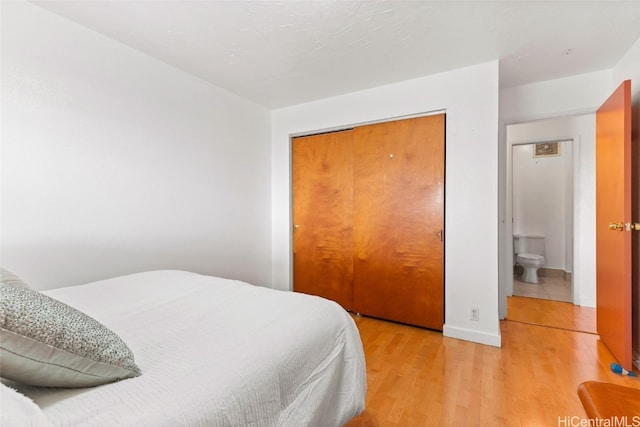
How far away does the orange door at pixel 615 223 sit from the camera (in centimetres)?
193

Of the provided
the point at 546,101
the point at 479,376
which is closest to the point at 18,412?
the point at 479,376

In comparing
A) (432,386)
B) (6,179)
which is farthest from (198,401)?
(6,179)

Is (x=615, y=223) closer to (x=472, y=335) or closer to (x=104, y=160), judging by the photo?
(x=472, y=335)

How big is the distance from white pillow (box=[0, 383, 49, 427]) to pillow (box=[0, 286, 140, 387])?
6 centimetres

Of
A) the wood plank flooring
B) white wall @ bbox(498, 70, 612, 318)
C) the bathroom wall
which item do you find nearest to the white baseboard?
white wall @ bbox(498, 70, 612, 318)

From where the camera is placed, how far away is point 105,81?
206 cm

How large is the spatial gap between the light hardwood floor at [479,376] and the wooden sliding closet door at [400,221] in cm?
33

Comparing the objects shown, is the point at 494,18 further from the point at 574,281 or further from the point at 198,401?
the point at 574,281

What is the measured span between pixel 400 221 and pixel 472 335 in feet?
3.89

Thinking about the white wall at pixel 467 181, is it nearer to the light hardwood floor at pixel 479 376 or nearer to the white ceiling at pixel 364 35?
the white ceiling at pixel 364 35

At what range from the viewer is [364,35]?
204 centimetres

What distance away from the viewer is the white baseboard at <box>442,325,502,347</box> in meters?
2.39

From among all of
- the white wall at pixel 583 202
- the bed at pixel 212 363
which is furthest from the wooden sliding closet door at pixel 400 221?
the bed at pixel 212 363

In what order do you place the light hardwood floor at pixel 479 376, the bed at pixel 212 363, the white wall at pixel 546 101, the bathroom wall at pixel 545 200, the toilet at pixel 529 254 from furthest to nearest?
the bathroom wall at pixel 545 200, the toilet at pixel 529 254, the white wall at pixel 546 101, the light hardwood floor at pixel 479 376, the bed at pixel 212 363
